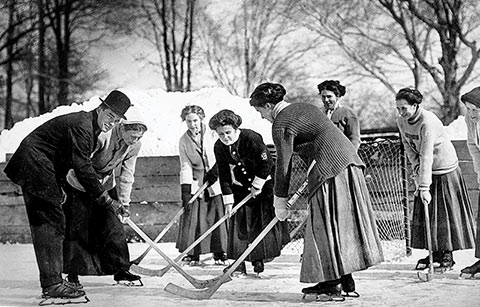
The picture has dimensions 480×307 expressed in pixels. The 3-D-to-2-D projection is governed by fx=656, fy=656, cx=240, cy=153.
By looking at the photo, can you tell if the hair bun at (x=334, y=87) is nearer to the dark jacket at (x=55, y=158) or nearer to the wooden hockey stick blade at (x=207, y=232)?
the wooden hockey stick blade at (x=207, y=232)

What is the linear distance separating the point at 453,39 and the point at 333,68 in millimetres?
535

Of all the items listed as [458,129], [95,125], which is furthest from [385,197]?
[95,125]

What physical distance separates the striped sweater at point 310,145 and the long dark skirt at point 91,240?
2.70ft

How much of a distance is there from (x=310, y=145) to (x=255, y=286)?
722 mm

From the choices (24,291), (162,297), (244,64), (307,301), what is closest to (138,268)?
(162,297)

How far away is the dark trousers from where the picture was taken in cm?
282

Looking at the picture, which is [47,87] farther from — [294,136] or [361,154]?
[361,154]

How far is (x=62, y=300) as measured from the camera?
9.30 feet

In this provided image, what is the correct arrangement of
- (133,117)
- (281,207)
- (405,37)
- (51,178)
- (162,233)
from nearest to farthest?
(281,207) < (51,178) < (405,37) < (133,117) < (162,233)

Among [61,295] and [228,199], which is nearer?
[61,295]

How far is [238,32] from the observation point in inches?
121

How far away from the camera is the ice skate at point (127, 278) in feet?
9.92

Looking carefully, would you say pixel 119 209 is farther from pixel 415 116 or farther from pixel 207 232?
pixel 415 116

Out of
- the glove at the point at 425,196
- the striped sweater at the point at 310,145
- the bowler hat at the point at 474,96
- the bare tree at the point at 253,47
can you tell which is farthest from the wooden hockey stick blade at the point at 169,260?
the bowler hat at the point at 474,96
